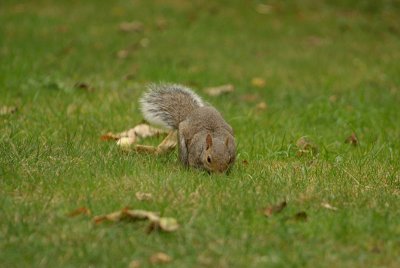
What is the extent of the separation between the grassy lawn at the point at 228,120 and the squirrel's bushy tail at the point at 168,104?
12.2 inches

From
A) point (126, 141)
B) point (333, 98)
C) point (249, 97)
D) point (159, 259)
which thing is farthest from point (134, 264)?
point (333, 98)

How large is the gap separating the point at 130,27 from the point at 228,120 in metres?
4.64

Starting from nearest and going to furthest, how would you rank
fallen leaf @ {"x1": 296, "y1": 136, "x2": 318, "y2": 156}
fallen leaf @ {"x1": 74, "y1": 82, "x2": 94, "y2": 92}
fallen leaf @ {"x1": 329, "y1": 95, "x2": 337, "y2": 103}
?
fallen leaf @ {"x1": 296, "y1": 136, "x2": 318, "y2": 156}, fallen leaf @ {"x1": 74, "y1": 82, "x2": 94, "y2": 92}, fallen leaf @ {"x1": 329, "y1": 95, "x2": 337, "y2": 103}

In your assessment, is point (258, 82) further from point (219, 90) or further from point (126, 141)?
point (126, 141)

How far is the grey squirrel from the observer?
4.73 m

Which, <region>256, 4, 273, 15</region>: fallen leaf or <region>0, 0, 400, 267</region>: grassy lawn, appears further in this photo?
<region>256, 4, 273, 15</region>: fallen leaf

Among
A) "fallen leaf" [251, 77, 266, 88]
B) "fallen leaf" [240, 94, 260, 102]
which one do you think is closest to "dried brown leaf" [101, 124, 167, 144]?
"fallen leaf" [240, 94, 260, 102]

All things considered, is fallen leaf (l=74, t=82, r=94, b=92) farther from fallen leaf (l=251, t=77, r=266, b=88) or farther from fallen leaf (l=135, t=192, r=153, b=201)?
fallen leaf (l=135, t=192, r=153, b=201)

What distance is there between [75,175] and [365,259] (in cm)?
174

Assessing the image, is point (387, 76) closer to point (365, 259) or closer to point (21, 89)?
point (21, 89)

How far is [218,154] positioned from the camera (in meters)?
4.69

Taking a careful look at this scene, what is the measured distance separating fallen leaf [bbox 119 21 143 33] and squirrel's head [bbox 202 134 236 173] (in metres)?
6.05

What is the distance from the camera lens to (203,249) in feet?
11.2

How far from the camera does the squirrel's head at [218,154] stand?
4.68 m
